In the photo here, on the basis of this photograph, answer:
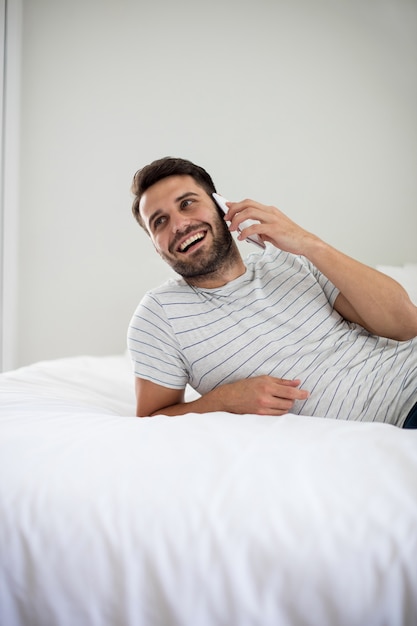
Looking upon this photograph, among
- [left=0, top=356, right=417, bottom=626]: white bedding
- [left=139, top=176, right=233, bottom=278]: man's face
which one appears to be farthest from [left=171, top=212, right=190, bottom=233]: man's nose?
[left=0, top=356, right=417, bottom=626]: white bedding

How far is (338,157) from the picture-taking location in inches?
95.4

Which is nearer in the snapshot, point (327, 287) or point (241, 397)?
point (241, 397)

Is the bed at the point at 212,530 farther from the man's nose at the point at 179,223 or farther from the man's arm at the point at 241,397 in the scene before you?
the man's nose at the point at 179,223

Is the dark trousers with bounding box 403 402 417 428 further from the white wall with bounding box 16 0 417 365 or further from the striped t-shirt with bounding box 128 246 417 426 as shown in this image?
the white wall with bounding box 16 0 417 365

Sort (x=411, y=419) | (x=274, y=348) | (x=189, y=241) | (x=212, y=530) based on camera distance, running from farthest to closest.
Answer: (x=189, y=241), (x=274, y=348), (x=411, y=419), (x=212, y=530)

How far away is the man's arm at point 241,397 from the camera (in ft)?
3.29

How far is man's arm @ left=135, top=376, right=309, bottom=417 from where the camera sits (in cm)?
100

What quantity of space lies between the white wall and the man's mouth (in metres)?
1.29

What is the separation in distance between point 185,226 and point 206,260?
0.29 feet

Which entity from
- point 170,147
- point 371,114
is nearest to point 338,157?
point 371,114

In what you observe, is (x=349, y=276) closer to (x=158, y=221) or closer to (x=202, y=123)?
(x=158, y=221)

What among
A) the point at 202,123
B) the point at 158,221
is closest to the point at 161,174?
the point at 158,221

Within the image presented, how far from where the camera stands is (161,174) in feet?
4.28

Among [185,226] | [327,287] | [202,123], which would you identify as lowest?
[327,287]
